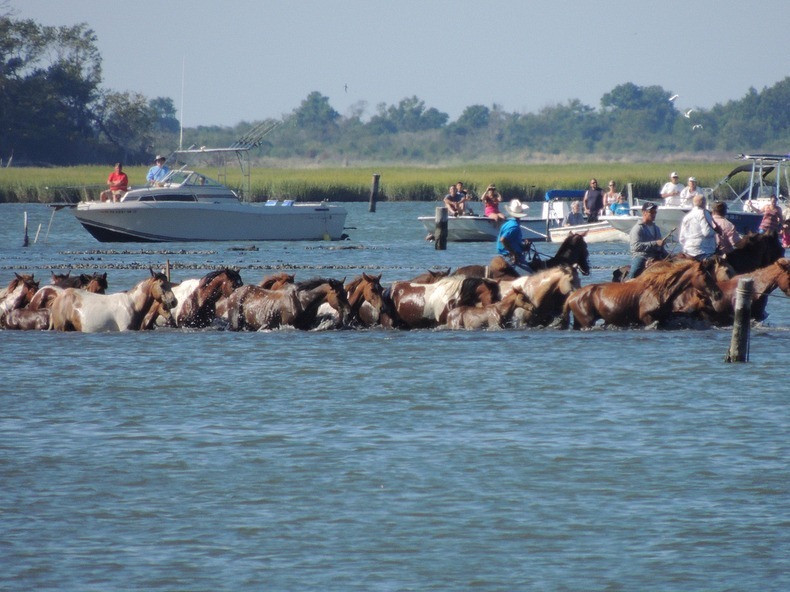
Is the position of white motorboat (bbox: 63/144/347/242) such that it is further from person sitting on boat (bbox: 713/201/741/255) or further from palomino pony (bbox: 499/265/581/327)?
person sitting on boat (bbox: 713/201/741/255)

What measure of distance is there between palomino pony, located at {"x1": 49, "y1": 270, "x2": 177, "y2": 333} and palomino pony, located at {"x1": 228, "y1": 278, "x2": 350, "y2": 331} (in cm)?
106

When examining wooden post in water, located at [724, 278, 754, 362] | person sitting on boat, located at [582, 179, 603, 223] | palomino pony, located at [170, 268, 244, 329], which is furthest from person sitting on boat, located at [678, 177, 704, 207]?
wooden post in water, located at [724, 278, 754, 362]

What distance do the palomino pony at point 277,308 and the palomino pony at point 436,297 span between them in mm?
714

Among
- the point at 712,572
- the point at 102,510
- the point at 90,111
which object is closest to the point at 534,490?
the point at 712,572

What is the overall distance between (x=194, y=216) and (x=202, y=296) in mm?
18745

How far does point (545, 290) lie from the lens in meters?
18.2

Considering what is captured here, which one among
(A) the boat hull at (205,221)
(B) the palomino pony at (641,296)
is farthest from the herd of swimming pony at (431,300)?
(A) the boat hull at (205,221)

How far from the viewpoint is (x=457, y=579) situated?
8.19m

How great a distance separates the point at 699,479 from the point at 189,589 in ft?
13.2

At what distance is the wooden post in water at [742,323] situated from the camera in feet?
49.0

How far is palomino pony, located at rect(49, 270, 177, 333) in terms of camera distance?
19.0m

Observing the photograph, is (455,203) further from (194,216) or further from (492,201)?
(194,216)

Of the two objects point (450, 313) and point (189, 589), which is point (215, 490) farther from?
point (450, 313)

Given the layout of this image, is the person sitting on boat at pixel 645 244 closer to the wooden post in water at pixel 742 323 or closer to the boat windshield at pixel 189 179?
the wooden post in water at pixel 742 323
